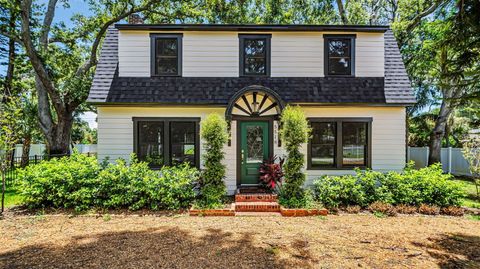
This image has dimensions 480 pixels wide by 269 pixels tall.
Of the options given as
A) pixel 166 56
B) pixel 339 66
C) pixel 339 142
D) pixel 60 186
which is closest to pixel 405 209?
pixel 339 142

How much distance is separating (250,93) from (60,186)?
20.9 ft

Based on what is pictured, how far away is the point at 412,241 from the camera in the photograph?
5.30m

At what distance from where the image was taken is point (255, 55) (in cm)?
930

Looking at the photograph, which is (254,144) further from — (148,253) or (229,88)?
(148,253)

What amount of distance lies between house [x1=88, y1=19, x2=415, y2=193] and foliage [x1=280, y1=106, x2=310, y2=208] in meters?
0.98

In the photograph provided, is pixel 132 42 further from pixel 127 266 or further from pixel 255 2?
pixel 255 2

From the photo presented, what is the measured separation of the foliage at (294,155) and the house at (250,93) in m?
0.98

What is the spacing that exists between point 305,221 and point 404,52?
50.0 feet

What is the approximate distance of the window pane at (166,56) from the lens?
916 centimetres

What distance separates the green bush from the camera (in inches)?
299

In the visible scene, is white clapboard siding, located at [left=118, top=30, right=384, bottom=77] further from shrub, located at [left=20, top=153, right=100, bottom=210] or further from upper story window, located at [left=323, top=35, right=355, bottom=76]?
shrub, located at [left=20, top=153, right=100, bottom=210]

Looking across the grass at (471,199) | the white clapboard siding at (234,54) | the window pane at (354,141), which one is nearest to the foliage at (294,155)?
the window pane at (354,141)

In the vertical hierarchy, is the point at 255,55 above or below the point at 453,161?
above

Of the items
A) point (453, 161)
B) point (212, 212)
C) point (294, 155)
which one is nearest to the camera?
point (212, 212)
